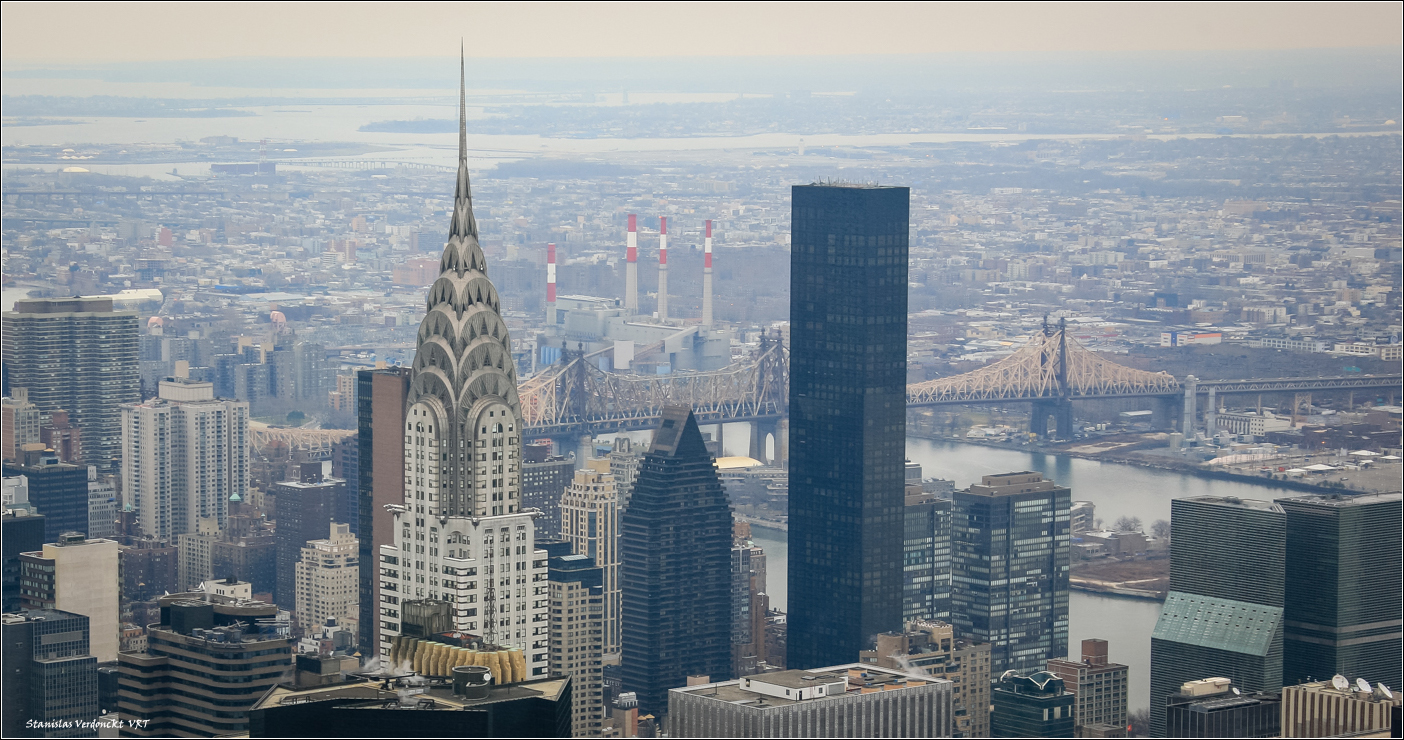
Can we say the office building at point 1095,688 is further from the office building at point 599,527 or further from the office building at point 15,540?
the office building at point 15,540

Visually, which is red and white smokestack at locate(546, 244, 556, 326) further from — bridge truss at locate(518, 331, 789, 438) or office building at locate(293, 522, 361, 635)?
office building at locate(293, 522, 361, 635)

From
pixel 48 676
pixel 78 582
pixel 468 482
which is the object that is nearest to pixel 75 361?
pixel 78 582

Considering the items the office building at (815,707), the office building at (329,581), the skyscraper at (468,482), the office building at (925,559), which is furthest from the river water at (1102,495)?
the skyscraper at (468,482)

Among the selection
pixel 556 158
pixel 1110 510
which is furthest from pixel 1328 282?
pixel 556 158

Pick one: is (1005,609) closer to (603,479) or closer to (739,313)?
(603,479)

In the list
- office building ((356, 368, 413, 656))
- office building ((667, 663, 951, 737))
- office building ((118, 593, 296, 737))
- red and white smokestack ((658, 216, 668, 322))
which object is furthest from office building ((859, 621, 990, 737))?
red and white smokestack ((658, 216, 668, 322))
